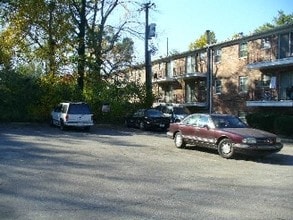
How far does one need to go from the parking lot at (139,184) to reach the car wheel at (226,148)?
0.33 m

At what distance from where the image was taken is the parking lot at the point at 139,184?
26.0 ft

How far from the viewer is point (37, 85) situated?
115 ft

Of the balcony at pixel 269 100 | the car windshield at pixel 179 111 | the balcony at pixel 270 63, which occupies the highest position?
the balcony at pixel 270 63

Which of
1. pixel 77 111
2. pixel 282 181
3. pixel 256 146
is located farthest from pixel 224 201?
pixel 77 111

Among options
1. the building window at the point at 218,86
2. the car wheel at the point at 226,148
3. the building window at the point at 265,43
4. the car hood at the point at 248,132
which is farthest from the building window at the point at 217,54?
the car wheel at the point at 226,148

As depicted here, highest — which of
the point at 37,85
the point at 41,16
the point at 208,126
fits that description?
the point at 41,16

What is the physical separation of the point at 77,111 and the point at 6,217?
20.5m

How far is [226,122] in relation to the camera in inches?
683

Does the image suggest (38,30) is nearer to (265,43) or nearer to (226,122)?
(265,43)

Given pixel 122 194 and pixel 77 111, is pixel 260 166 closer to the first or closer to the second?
pixel 122 194

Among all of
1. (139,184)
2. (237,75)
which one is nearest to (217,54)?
(237,75)

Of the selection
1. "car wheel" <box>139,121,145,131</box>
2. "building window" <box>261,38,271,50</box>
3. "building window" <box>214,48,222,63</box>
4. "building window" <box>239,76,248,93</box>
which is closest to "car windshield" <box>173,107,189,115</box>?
"car wheel" <box>139,121,145,131</box>

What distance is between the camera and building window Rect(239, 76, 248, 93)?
3538 centimetres

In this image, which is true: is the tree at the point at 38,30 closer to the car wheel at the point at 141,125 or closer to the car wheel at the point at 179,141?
the car wheel at the point at 141,125
